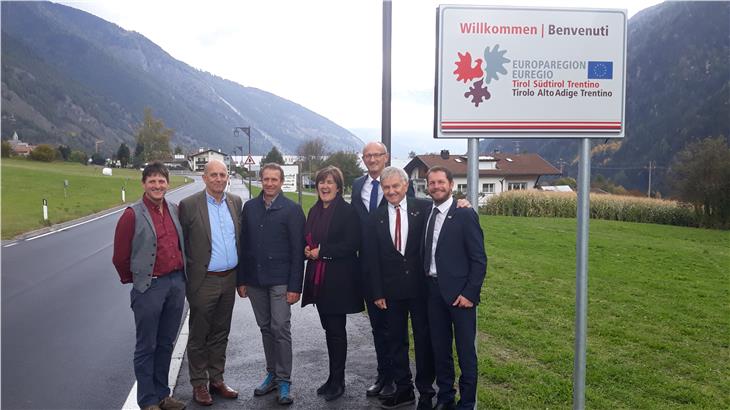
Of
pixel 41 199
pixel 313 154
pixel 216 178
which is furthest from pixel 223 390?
pixel 313 154

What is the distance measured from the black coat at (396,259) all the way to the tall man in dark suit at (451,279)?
5.3 inches

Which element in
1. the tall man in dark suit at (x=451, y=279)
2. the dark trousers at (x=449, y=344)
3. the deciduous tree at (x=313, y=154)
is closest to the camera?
the tall man in dark suit at (x=451, y=279)

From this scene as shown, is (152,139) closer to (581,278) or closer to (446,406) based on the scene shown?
(446,406)

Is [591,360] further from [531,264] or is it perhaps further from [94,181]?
[94,181]

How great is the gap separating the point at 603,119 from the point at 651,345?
3.49 meters

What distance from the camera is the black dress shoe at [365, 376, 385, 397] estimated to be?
496 centimetres

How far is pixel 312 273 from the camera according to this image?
495cm

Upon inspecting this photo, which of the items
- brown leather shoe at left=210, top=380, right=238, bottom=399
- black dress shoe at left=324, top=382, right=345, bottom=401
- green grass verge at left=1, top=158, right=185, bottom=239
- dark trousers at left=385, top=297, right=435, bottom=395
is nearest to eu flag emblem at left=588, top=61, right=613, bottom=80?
dark trousers at left=385, top=297, right=435, bottom=395

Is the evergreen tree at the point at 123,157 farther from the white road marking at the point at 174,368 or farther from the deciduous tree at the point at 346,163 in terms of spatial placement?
the white road marking at the point at 174,368

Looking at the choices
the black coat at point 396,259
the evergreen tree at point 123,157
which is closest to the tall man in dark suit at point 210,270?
the black coat at point 396,259

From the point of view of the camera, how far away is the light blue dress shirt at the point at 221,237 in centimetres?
480

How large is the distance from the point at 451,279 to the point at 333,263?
42.1 inches

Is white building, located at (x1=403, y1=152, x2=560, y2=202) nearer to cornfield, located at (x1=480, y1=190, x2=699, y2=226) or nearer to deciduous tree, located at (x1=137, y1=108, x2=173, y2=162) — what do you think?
cornfield, located at (x1=480, y1=190, x2=699, y2=226)

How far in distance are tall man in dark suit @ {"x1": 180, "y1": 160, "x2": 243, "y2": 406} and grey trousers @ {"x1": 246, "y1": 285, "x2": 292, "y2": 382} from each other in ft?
0.81
